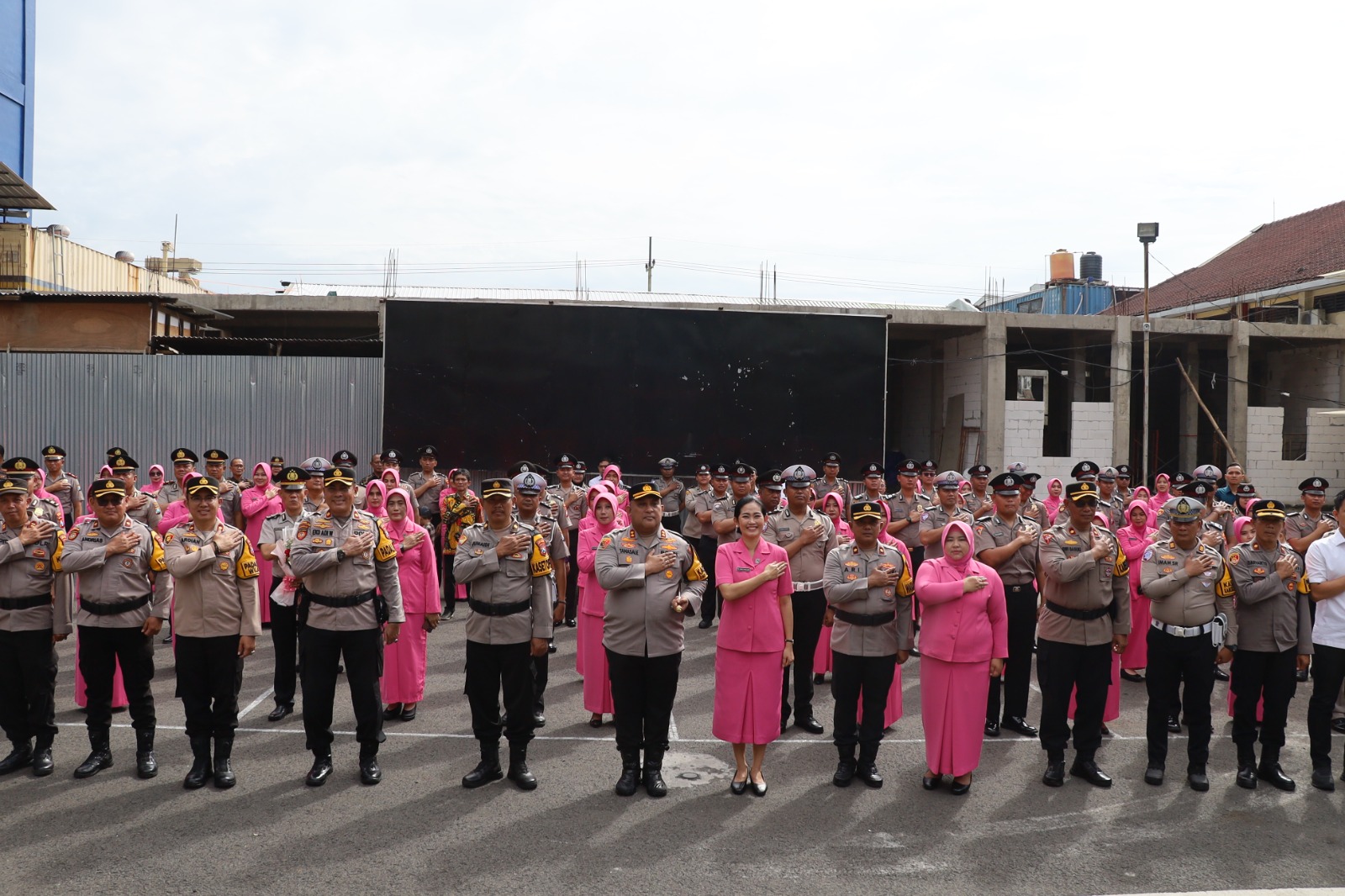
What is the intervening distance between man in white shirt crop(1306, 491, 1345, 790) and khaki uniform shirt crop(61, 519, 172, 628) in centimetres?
727

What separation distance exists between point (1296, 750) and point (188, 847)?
723 centimetres

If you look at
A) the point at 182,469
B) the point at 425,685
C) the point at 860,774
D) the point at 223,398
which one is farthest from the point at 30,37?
the point at 860,774

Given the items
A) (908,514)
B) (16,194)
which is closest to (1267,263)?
(908,514)

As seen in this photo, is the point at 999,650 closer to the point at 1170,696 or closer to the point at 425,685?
the point at 1170,696

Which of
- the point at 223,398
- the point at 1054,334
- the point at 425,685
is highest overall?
the point at 1054,334

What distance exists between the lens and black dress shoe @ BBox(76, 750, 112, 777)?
5758 mm

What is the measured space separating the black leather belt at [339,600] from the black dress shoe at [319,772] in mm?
942

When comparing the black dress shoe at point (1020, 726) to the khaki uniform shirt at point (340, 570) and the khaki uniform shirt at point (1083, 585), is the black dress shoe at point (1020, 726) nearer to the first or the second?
the khaki uniform shirt at point (1083, 585)

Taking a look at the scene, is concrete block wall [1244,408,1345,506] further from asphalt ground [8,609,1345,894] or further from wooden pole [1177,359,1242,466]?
asphalt ground [8,609,1345,894]

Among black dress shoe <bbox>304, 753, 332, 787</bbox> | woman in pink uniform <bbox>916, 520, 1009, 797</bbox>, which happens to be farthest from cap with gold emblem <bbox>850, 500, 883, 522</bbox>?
black dress shoe <bbox>304, 753, 332, 787</bbox>

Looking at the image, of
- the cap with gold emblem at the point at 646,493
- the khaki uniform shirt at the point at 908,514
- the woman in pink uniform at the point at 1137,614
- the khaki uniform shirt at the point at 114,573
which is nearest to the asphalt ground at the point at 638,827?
the khaki uniform shirt at the point at 114,573

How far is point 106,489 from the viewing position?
19.2ft

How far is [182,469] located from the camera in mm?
9984

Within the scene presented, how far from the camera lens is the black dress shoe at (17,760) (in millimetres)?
→ 5816
